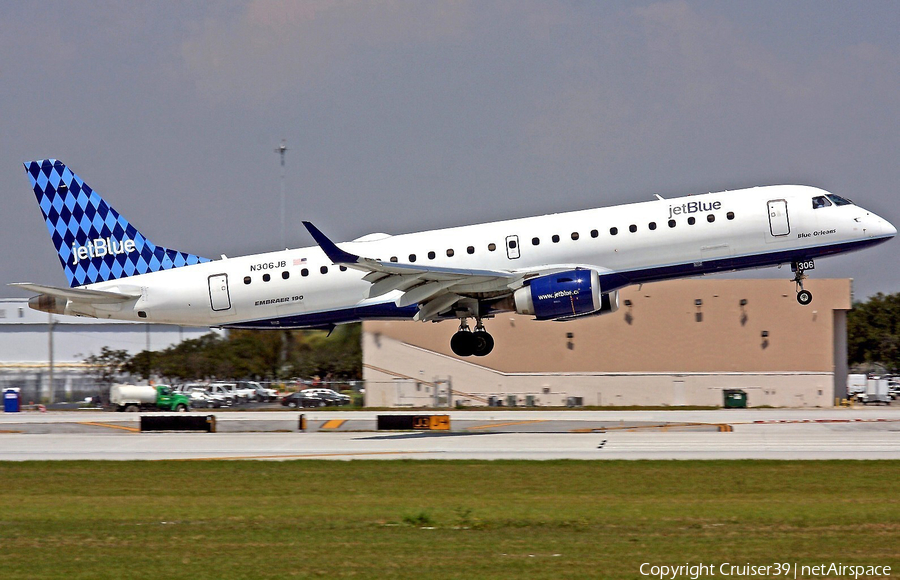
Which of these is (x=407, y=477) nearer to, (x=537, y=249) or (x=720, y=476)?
(x=720, y=476)

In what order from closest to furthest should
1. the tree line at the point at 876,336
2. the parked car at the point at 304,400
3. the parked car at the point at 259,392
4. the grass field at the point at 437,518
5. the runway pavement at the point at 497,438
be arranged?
the grass field at the point at 437,518 → the runway pavement at the point at 497,438 → the parked car at the point at 304,400 → the parked car at the point at 259,392 → the tree line at the point at 876,336

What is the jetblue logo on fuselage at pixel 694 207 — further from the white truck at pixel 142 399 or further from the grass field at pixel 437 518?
the white truck at pixel 142 399

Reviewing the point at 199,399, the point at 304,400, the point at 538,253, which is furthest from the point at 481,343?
the point at 199,399

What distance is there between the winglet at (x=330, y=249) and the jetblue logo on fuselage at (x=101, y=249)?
1149 centimetres

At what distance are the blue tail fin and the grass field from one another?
14.7m

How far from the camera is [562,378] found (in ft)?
231

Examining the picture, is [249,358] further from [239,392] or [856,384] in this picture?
[856,384]

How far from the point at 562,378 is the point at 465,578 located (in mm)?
57394

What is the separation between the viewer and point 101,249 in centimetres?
4128

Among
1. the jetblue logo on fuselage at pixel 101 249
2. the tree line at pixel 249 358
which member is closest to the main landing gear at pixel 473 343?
the jetblue logo on fuselage at pixel 101 249

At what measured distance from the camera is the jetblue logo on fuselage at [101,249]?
135 feet

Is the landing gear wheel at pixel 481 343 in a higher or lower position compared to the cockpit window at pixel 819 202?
lower

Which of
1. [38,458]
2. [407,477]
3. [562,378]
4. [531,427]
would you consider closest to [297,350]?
[562,378]

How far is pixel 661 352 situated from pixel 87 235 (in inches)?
1627
